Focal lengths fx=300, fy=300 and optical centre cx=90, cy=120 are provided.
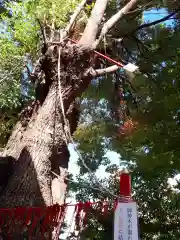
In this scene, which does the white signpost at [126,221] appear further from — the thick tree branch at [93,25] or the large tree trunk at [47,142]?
the thick tree branch at [93,25]

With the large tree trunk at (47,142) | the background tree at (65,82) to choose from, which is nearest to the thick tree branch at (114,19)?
the background tree at (65,82)

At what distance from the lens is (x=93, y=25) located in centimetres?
469

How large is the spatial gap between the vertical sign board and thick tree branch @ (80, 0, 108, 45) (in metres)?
2.52

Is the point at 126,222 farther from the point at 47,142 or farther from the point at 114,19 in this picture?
the point at 114,19

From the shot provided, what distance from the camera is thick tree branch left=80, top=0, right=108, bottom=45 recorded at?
4.48 meters

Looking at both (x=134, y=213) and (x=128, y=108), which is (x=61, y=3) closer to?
(x=128, y=108)

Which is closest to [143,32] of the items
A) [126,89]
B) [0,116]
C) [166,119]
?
[126,89]

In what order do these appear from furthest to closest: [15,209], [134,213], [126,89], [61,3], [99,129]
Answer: [99,129] < [126,89] < [61,3] < [15,209] < [134,213]

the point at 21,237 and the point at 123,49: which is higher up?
the point at 123,49

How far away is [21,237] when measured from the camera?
124 inches

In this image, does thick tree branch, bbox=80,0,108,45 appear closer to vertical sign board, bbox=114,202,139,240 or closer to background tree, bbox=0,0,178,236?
background tree, bbox=0,0,178,236

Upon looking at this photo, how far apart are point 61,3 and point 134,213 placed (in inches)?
143

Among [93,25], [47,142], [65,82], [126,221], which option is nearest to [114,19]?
[93,25]

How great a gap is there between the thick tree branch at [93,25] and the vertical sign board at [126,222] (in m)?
2.52
